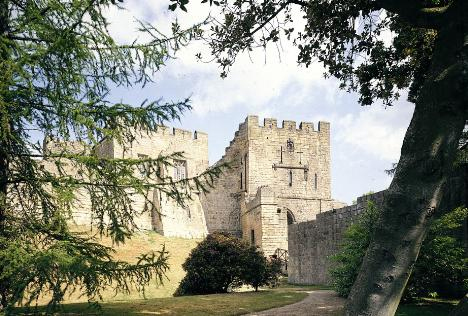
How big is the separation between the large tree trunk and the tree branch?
0.54 meters

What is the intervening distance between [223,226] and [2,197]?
115 feet

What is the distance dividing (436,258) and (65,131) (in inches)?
297

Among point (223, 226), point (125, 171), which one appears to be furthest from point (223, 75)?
point (223, 226)

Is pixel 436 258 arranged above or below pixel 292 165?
below

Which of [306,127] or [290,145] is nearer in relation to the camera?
[290,145]

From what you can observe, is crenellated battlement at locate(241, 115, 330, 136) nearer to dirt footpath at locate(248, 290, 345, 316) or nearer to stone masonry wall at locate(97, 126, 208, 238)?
stone masonry wall at locate(97, 126, 208, 238)

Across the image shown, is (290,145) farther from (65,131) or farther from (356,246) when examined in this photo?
(65,131)

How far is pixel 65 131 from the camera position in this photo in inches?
264

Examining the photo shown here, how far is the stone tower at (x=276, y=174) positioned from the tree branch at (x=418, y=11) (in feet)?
109

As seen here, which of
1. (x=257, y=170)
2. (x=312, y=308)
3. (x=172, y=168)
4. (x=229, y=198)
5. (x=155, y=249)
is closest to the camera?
(x=312, y=308)

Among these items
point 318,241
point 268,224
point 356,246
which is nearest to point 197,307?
point 356,246

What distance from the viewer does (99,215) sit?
744 centimetres

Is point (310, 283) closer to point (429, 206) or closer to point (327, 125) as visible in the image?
point (429, 206)

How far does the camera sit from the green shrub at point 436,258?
359 inches
